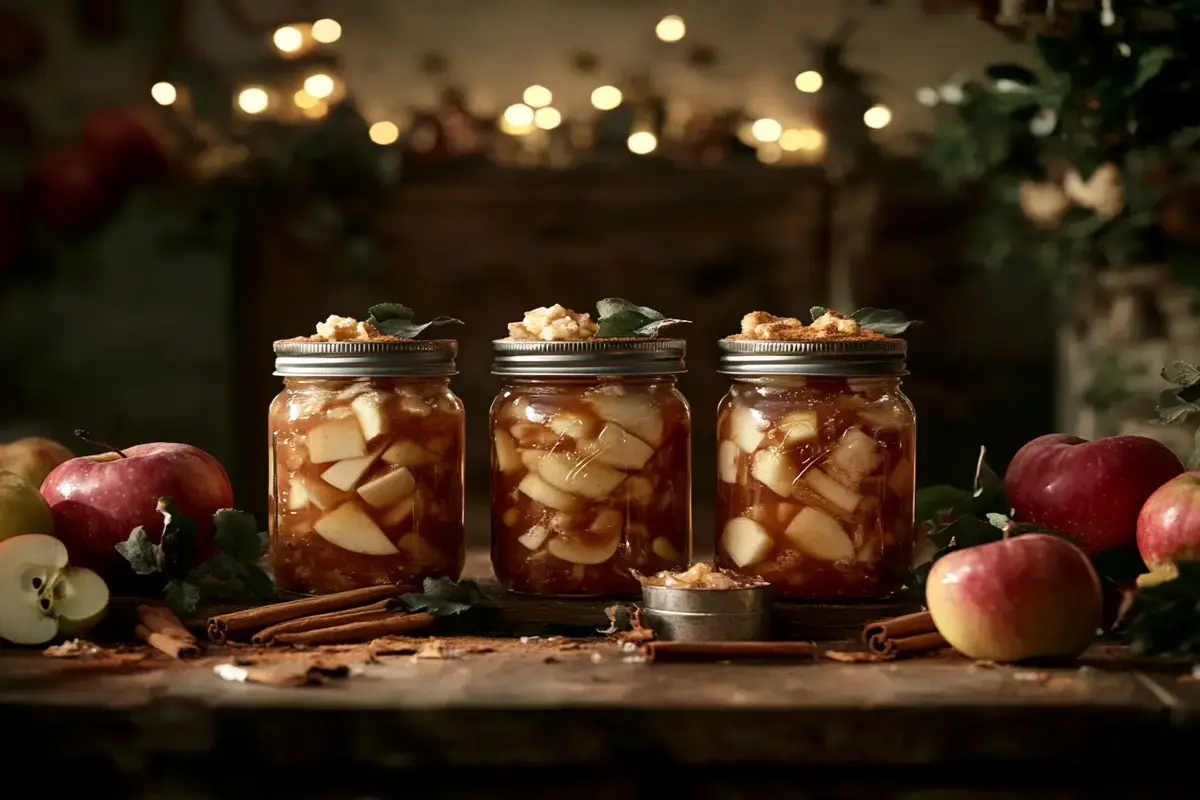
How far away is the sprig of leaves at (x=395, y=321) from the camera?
1.38 meters

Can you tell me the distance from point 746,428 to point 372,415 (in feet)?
1.19

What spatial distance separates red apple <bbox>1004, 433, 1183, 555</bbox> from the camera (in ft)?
4.31

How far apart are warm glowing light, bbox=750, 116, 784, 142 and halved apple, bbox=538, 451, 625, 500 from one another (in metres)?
2.80

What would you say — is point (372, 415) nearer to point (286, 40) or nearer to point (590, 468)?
point (590, 468)

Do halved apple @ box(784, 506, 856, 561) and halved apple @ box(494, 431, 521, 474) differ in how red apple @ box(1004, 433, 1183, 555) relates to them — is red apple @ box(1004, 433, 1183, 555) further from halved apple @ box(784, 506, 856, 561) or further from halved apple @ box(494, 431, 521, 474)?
halved apple @ box(494, 431, 521, 474)

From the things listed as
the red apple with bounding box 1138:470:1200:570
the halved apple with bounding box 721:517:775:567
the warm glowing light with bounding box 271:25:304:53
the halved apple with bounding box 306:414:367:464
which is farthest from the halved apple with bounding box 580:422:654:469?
the warm glowing light with bounding box 271:25:304:53

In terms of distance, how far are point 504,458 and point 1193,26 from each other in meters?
0.97

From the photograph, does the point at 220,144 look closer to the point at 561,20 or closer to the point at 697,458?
the point at 561,20

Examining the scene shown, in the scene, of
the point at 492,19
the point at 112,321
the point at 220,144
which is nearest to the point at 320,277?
the point at 220,144

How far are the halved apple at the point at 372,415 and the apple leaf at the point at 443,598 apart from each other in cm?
15

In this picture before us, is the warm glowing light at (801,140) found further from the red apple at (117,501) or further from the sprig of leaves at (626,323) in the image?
the red apple at (117,501)

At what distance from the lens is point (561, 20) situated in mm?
4055

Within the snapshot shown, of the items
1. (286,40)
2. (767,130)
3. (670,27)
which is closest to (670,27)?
(670,27)

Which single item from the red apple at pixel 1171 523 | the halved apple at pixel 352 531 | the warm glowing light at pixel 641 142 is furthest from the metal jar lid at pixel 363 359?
the warm glowing light at pixel 641 142
